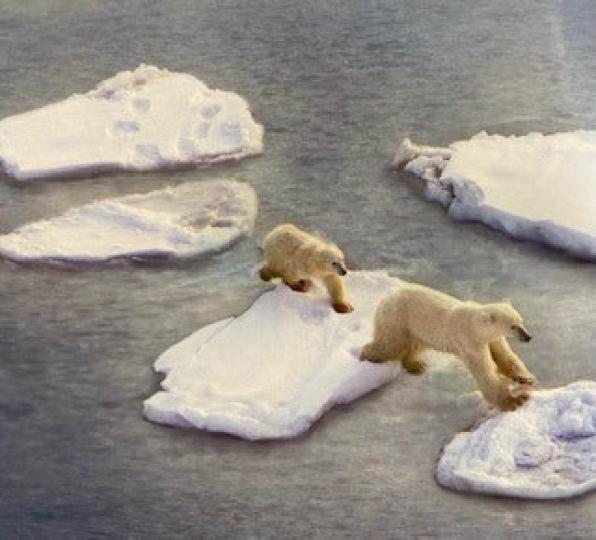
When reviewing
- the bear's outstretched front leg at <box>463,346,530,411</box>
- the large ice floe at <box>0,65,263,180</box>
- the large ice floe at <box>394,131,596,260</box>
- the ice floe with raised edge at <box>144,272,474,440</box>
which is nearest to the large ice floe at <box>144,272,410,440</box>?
the ice floe with raised edge at <box>144,272,474,440</box>

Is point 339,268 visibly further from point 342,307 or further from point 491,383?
point 491,383

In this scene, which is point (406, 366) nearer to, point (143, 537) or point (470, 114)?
point (143, 537)

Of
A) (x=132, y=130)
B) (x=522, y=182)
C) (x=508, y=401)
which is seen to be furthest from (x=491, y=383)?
(x=132, y=130)

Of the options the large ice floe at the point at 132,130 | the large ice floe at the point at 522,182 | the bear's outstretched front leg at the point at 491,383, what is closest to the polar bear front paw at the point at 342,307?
the bear's outstretched front leg at the point at 491,383

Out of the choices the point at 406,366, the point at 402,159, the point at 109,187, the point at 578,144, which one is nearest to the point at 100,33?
the point at 109,187

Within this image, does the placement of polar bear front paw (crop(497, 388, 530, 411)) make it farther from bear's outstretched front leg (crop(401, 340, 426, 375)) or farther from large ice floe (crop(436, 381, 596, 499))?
bear's outstretched front leg (crop(401, 340, 426, 375))

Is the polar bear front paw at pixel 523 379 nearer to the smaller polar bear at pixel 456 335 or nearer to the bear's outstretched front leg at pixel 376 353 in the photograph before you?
the smaller polar bear at pixel 456 335
